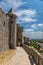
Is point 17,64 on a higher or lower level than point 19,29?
lower

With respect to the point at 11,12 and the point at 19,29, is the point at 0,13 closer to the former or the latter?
the point at 11,12

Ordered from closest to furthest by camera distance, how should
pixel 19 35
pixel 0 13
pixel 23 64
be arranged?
pixel 23 64 < pixel 0 13 < pixel 19 35

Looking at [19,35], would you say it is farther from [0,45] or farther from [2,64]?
[2,64]

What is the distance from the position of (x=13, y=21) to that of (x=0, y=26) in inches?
300

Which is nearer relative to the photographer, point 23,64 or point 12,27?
point 23,64

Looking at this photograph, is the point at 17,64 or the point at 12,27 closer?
the point at 17,64

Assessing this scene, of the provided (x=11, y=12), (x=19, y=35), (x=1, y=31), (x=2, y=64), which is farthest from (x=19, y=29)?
(x=2, y=64)

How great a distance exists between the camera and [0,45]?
20875 millimetres

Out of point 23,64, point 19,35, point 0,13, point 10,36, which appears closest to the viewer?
point 23,64

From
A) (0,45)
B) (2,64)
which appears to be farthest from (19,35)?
(2,64)

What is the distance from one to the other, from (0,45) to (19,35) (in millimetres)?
17081

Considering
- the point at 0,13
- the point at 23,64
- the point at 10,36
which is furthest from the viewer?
the point at 10,36

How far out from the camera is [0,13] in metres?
19.9

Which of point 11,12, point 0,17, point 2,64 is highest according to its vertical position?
point 11,12
